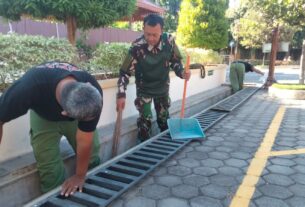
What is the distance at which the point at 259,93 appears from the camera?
10266mm

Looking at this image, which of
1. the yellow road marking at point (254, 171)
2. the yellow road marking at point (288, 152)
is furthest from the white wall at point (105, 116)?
the yellow road marking at point (288, 152)

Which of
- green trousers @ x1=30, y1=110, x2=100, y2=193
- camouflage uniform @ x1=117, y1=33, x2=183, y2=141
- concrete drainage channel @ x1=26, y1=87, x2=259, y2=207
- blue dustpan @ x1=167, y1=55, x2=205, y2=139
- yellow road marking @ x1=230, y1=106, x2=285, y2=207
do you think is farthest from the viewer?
blue dustpan @ x1=167, y1=55, x2=205, y2=139

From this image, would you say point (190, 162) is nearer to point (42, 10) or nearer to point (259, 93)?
point (42, 10)

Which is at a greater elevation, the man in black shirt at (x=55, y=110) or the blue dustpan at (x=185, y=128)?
the man in black shirt at (x=55, y=110)

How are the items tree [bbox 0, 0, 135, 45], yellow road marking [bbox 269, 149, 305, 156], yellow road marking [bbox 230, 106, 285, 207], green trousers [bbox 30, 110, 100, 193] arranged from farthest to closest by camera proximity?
1. tree [bbox 0, 0, 135, 45]
2. yellow road marking [bbox 269, 149, 305, 156]
3. green trousers [bbox 30, 110, 100, 193]
4. yellow road marking [bbox 230, 106, 285, 207]

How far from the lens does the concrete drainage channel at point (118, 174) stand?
2.77 metres

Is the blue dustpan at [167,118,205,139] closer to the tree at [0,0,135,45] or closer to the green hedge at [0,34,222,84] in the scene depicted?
the green hedge at [0,34,222,84]

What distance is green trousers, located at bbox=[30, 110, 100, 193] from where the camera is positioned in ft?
10.1

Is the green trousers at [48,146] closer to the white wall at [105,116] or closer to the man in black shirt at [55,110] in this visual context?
the man in black shirt at [55,110]

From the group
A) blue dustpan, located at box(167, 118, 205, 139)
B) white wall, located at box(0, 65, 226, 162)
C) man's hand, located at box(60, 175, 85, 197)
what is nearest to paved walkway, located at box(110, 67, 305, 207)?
blue dustpan, located at box(167, 118, 205, 139)

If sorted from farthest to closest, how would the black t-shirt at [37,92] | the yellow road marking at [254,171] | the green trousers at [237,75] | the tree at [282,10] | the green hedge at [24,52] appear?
the green trousers at [237,75] < the tree at [282,10] < the green hedge at [24,52] < the yellow road marking at [254,171] < the black t-shirt at [37,92]

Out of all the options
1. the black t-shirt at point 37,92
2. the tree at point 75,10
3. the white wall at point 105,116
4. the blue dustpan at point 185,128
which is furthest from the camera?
the tree at point 75,10

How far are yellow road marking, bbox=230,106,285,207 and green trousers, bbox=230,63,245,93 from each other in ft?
16.8

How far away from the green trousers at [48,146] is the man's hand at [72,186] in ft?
0.96
